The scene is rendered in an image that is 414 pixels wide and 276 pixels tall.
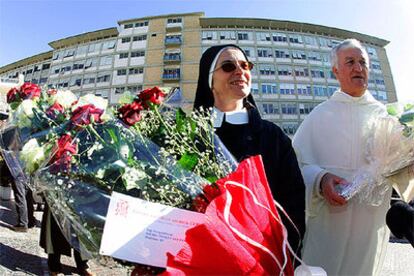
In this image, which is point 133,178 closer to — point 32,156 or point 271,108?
point 32,156

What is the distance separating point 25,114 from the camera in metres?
1.23

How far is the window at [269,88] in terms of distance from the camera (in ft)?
153

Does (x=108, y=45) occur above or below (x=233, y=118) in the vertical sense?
above

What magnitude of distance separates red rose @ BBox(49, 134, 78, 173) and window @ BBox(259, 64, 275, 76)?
4763 centimetres

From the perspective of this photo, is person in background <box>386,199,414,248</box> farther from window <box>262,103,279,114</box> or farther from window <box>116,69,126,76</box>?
window <box>116,69,126,76</box>

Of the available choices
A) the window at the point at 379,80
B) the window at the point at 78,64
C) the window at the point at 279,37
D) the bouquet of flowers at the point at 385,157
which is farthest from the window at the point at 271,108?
the bouquet of flowers at the point at 385,157

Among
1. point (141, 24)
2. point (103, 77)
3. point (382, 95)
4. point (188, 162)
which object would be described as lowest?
point (188, 162)

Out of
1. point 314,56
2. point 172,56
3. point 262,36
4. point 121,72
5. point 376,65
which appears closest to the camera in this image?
point 121,72

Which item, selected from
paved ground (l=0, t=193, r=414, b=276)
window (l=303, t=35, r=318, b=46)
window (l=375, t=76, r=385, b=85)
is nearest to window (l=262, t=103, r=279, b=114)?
window (l=303, t=35, r=318, b=46)

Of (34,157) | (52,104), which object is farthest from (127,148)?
(52,104)

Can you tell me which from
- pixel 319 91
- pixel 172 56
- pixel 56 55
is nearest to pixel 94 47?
pixel 56 55

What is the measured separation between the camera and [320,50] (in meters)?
51.3

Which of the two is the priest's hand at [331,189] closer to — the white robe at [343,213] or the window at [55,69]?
the white robe at [343,213]

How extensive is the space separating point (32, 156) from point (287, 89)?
48.2 m
